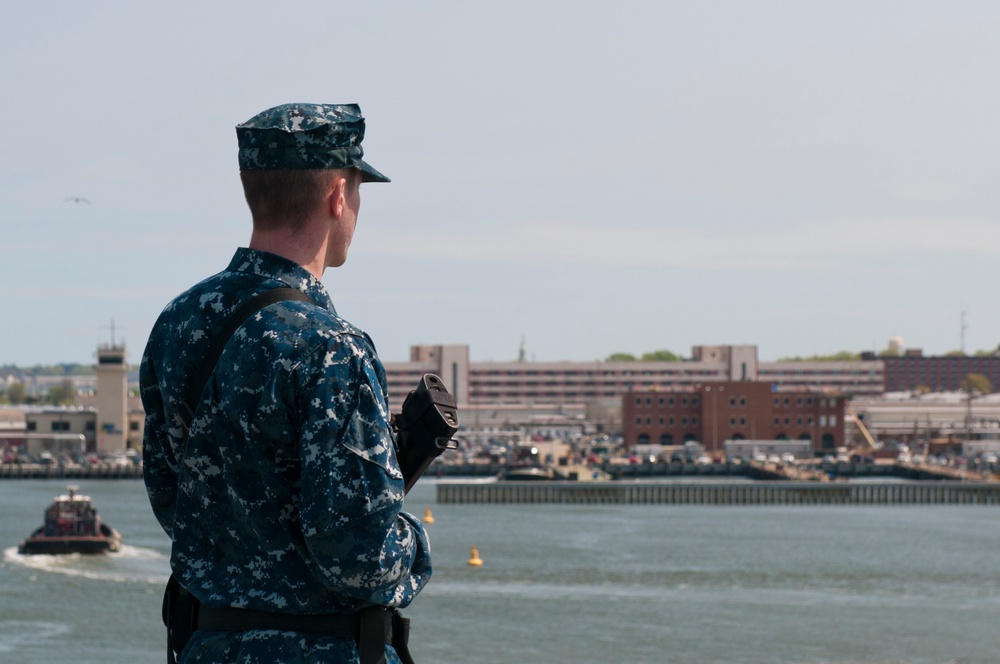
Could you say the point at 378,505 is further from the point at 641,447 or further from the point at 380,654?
the point at 641,447

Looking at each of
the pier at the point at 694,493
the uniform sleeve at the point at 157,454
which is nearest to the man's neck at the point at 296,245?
the uniform sleeve at the point at 157,454

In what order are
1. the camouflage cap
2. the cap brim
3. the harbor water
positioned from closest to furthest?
the camouflage cap
the cap brim
the harbor water

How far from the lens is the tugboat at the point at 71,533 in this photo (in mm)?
57594

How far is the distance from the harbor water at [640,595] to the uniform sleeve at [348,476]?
20.4 metres

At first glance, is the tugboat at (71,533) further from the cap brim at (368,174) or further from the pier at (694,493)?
the cap brim at (368,174)

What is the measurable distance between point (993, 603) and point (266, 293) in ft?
155

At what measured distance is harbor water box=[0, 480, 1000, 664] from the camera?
36906 mm

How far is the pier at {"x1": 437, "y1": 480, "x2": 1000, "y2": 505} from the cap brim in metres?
93.1

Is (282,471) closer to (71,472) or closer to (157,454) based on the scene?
(157,454)

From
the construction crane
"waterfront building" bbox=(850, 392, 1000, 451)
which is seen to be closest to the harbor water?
the construction crane

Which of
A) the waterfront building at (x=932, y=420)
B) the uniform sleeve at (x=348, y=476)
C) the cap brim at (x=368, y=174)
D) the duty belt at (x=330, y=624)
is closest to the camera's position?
the uniform sleeve at (x=348, y=476)

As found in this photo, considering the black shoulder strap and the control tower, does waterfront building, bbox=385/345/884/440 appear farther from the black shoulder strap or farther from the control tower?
the black shoulder strap

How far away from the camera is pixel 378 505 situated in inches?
117

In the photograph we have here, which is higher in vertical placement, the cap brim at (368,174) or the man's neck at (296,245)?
the cap brim at (368,174)
